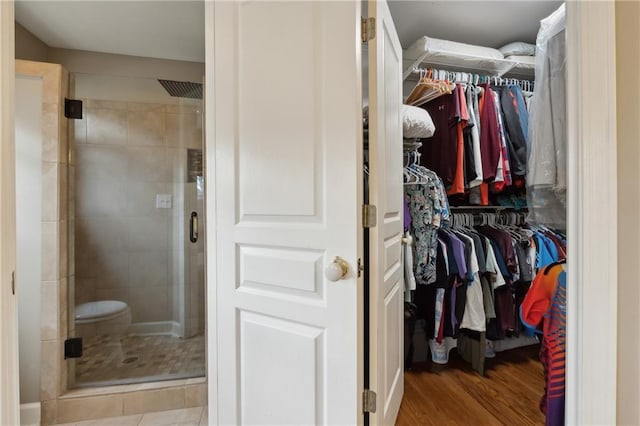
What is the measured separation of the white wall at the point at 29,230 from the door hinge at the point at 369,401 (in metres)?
1.76

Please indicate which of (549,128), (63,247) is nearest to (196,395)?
(63,247)

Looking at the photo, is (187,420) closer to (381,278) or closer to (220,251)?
(220,251)

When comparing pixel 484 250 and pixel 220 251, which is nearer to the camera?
pixel 220 251

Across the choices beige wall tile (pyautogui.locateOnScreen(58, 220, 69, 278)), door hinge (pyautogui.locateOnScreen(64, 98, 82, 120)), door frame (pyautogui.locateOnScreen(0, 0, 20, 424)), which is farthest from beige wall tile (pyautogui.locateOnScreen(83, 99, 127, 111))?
door frame (pyautogui.locateOnScreen(0, 0, 20, 424))

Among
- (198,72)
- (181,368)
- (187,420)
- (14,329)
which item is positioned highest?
(198,72)

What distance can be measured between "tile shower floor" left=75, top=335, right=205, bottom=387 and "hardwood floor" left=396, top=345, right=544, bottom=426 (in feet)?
4.24

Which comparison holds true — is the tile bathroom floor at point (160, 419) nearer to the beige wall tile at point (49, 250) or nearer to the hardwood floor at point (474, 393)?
the beige wall tile at point (49, 250)

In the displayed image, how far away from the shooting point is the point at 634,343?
0.69 metres

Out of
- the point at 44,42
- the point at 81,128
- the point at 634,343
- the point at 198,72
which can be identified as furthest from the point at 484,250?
the point at 44,42

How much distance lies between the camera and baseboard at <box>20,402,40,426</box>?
1593 millimetres

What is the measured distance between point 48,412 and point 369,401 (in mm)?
1741

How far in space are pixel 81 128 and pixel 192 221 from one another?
0.86 meters

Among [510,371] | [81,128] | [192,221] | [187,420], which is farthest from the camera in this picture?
[192,221]

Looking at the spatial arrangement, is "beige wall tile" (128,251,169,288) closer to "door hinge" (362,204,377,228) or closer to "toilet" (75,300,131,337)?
"toilet" (75,300,131,337)
